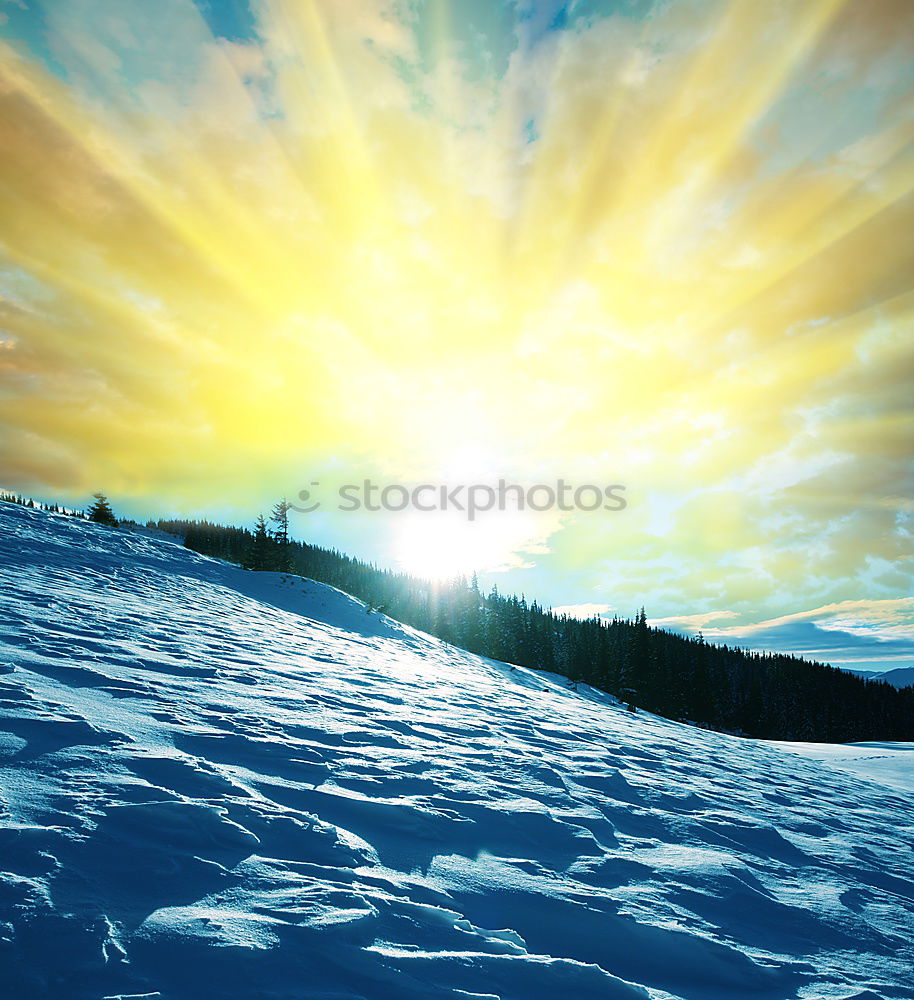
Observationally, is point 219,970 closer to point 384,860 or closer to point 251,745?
point 384,860

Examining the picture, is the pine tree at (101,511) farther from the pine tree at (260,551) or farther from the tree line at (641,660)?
the tree line at (641,660)

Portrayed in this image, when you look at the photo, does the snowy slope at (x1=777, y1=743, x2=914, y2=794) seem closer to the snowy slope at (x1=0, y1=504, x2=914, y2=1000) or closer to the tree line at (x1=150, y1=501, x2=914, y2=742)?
the snowy slope at (x1=0, y1=504, x2=914, y2=1000)

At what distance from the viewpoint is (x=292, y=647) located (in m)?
12.1

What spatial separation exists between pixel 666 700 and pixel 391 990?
78.3m

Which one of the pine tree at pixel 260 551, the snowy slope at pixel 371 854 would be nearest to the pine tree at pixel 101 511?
the pine tree at pixel 260 551

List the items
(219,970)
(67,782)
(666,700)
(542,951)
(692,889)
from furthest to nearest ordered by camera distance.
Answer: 1. (666,700)
2. (692,889)
3. (67,782)
4. (542,951)
5. (219,970)

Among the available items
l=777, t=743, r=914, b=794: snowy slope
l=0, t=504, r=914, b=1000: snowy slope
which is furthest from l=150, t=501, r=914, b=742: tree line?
l=0, t=504, r=914, b=1000: snowy slope

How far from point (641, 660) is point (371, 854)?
75.1 meters

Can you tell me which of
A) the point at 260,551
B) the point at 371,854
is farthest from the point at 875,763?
the point at 260,551

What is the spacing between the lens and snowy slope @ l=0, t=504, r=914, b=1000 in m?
2.51

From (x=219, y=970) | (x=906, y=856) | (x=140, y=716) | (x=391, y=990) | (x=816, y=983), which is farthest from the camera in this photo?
(x=906, y=856)

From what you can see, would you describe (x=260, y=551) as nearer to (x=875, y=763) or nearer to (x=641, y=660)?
(x=875, y=763)

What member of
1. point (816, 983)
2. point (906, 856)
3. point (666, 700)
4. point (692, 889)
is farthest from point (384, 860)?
point (666, 700)

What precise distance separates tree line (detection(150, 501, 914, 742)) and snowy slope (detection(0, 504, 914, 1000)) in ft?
157
